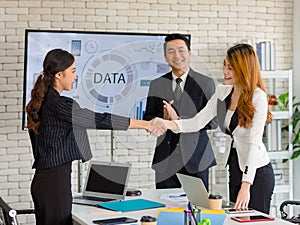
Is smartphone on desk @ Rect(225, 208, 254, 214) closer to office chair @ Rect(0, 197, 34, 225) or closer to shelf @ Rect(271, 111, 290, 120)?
office chair @ Rect(0, 197, 34, 225)

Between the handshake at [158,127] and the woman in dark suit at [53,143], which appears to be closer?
the woman in dark suit at [53,143]

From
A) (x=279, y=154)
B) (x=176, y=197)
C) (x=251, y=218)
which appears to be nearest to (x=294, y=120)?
(x=279, y=154)

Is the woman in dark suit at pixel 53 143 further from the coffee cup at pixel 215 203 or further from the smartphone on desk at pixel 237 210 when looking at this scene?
the smartphone on desk at pixel 237 210

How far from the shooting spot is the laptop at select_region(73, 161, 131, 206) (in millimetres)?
3875

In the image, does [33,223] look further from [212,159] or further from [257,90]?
[257,90]

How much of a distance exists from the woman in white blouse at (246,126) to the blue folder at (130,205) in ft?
1.61

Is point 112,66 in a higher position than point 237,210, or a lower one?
higher

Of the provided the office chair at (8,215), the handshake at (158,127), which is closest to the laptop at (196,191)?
the handshake at (158,127)

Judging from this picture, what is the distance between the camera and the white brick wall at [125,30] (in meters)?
5.52

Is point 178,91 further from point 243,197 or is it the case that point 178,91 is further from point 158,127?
point 243,197

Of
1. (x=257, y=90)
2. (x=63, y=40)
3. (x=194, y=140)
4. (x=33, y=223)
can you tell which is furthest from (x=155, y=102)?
(x=33, y=223)

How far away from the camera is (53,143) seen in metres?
3.46

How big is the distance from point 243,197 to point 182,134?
91 centimetres

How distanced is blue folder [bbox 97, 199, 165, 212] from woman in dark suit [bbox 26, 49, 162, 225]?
0.25 meters
